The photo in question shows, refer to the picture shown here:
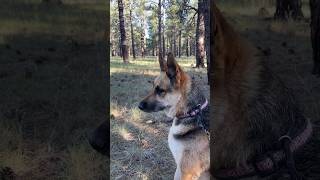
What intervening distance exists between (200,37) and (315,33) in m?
0.69

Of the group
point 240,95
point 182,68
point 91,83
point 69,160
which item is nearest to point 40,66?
point 91,83

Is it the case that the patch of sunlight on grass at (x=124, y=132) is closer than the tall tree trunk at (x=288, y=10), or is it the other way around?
the patch of sunlight on grass at (x=124, y=132)

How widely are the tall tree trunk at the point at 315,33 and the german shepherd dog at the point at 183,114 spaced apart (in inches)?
27.7

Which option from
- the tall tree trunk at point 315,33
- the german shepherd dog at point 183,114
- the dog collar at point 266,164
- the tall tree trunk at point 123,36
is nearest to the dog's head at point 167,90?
the german shepherd dog at point 183,114

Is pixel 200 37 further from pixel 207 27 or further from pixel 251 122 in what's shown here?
pixel 251 122

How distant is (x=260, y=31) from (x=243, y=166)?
0.75 metres

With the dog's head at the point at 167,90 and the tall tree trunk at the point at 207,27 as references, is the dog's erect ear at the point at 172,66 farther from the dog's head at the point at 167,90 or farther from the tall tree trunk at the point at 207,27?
the tall tree trunk at the point at 207,27

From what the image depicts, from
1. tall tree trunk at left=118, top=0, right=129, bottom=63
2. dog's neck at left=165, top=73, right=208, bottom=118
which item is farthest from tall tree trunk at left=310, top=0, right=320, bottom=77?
tall tree trunk at left=118, top=0, right=129, bottom=63

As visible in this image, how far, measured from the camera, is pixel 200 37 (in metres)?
2.96

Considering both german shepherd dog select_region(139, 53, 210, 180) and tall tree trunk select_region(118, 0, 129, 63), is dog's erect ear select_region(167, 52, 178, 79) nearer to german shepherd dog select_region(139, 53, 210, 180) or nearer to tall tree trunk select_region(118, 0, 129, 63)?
german shepherd dog select_region(139, 53, 210, 180)

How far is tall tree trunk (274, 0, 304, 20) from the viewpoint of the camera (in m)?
3.13

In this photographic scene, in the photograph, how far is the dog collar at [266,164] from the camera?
9.45ft

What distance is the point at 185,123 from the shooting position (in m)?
2.95

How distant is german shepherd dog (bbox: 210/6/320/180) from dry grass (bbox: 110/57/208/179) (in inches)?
6.4
